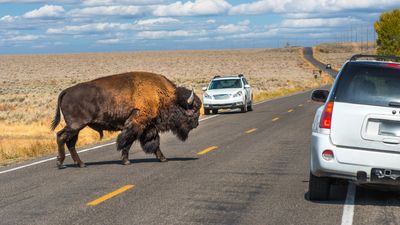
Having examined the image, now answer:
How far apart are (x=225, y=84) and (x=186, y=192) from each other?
21.9 m

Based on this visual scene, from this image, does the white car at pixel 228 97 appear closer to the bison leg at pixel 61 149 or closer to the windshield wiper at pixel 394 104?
the bison leg at pixel 61 149

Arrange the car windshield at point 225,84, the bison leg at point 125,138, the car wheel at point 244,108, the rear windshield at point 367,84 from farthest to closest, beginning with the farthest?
the car windshield at point 225,84
the car wheel at point 244,108
the bison leg at point 125,138
the rear windshield at point 367,84

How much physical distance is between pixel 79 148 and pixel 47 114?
14.8m

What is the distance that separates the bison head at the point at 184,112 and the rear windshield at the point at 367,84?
530 cm

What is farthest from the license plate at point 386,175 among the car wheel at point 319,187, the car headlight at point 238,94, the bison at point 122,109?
the car headlight at point 238,94

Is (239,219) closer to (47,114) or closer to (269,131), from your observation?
(269,131)

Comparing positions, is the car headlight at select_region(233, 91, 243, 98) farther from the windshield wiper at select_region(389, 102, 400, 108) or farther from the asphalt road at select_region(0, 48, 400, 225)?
the windshield wiper at select_region(389, 102, 400, 108)

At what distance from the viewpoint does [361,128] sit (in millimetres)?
8109

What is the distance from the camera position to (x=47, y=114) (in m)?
31.0

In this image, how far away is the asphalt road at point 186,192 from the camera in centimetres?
782

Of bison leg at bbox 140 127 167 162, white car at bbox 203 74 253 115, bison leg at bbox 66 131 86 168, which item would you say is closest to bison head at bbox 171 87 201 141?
bison leg at bbox 140 127 167 162

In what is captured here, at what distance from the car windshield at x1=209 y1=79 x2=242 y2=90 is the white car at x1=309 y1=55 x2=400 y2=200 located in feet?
73.0

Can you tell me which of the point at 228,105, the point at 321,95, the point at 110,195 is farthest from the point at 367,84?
the point at 228,105

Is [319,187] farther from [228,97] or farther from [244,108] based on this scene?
[244,108]
